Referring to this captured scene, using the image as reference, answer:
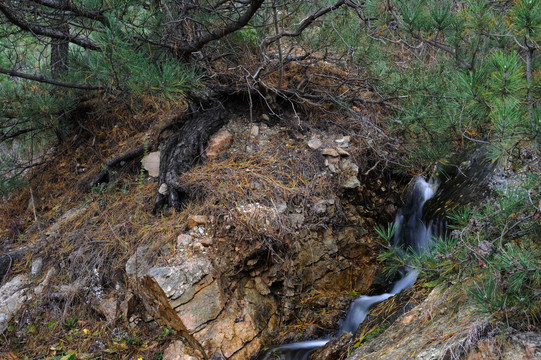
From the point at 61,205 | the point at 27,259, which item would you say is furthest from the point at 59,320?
the point at 61,205

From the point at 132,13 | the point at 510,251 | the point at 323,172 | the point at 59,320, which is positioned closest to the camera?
the point at 510,251

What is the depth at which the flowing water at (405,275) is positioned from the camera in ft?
10.6

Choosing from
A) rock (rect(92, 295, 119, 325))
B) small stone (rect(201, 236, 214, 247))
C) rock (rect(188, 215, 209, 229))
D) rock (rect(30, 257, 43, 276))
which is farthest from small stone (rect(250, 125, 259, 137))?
rock (rect(30, 257, 43, 276))

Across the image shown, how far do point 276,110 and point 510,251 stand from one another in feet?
10.3

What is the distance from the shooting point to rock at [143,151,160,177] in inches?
177

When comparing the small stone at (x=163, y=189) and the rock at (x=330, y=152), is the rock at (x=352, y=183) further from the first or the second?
the small stone at (x=163, y=189)

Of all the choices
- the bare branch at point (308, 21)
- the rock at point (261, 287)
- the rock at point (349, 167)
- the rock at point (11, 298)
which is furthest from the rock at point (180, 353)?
the bare branch at point (308, 21)

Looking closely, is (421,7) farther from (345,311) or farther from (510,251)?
(345,311)

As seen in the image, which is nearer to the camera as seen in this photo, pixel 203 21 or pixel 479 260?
pixel 479 260

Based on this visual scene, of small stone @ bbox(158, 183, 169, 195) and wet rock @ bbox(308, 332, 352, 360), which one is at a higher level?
small stone @ bbox(158, 183, 169, 195)

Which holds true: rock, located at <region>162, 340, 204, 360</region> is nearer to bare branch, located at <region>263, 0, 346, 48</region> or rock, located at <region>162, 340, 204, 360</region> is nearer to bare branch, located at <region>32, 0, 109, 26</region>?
bare branch, located at <region>32, 0, 109, 26</region>

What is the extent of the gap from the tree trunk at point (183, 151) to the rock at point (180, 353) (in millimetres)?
1233

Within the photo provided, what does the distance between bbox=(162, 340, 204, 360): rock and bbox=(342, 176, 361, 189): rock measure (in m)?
2.04

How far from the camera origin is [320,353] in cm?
306
